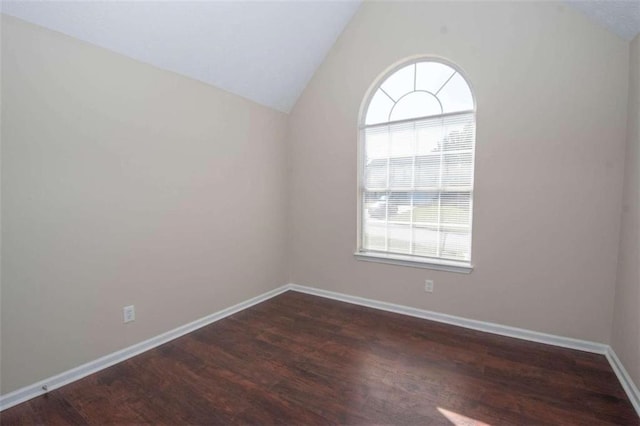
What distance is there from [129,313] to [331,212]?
217cm

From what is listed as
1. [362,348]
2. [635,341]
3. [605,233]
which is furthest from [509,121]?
[362,348]

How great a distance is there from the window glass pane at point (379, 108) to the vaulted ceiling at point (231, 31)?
84cm

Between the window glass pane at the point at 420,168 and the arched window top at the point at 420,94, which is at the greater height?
the arched window top at the point at 420,94

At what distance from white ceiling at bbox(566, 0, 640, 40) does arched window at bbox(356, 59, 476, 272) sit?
87cm

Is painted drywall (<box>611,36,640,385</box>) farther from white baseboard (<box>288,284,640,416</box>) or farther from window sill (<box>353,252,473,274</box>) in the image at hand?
window sill (<box>353,252,473,274</box>)

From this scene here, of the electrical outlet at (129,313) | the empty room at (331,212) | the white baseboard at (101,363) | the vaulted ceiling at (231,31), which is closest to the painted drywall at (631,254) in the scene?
the empty room at (331,212)

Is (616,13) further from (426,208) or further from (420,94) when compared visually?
(426,208)

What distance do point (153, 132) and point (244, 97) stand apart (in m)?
1.10

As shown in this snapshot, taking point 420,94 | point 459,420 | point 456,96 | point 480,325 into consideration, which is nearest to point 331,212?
point 420,94

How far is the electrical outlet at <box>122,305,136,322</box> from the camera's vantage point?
2.22 metres

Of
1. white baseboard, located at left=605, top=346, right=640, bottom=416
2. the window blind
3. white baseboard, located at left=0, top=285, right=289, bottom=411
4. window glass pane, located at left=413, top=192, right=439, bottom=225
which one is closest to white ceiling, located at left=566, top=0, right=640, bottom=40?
the window blind

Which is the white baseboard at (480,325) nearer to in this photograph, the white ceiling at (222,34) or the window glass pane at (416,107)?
the window glass pane at (416,107)

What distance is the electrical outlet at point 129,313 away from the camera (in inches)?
87.4

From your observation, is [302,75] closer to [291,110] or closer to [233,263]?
[291,110]
